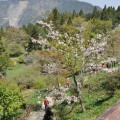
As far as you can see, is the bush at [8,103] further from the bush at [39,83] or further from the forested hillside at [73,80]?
the bush at [39,83]

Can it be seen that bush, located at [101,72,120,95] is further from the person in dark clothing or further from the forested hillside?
the person in dark clothing

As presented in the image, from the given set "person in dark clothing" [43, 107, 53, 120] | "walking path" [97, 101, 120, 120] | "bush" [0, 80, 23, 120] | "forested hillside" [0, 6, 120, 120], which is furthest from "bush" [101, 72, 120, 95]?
"walking path" [97, 101, 120, 120]

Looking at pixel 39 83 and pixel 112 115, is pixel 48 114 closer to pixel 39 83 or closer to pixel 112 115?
pixel 39 83

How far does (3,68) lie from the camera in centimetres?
6644

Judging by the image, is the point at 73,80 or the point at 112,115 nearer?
the point at 112,115

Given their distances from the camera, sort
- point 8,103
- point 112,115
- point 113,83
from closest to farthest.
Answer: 1. point 112,115
2. point 113,83
3. point 8,103

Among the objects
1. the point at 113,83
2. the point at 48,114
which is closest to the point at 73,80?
the point at 48,114

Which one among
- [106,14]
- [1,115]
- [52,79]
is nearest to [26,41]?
[106,14]

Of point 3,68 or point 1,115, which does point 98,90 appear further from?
point 3,68

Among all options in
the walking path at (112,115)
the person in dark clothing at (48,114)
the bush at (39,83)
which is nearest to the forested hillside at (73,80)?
the person in dark clothing at (48,114)

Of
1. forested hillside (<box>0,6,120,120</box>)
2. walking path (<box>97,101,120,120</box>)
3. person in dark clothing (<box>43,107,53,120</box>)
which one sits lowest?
person in dark clothing (<box>43,107,53,120</box>)

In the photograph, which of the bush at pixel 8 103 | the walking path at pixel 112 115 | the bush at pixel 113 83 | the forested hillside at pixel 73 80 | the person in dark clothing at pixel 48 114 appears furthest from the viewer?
the bush at pixel 8 103

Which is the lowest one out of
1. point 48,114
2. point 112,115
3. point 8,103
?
point 48,114

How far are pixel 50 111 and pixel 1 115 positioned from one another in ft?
12.5
